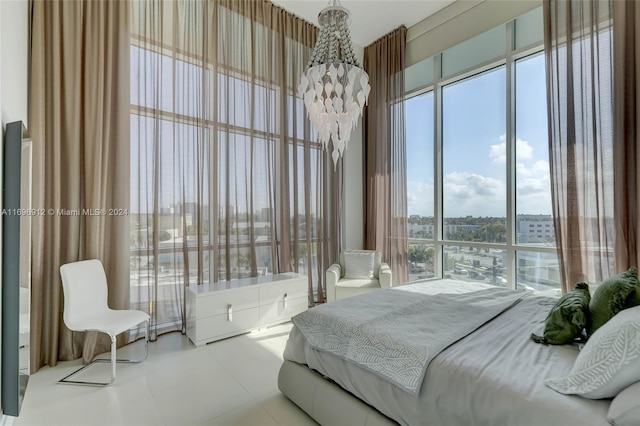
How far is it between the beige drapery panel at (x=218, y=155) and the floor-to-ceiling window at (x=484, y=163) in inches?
56.7

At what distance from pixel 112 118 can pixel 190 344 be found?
224 centimetres

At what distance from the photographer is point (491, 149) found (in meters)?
3.73

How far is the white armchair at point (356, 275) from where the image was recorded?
3844mm

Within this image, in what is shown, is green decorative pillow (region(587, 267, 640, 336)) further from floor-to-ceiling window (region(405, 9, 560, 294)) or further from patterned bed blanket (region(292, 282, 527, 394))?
floor-to-ceiling window (region(405, 9, 560, 294))

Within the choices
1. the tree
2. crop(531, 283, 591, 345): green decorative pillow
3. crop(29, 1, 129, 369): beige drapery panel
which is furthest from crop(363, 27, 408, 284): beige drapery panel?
crop(29, 1, 129, 369): beige drapery panel

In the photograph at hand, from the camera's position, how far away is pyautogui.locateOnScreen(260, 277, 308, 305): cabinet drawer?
3.40 meters

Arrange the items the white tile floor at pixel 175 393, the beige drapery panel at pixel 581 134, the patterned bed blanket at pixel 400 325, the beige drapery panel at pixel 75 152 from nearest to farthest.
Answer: the patterned bed blanket at pixel 400 325 → the white tile floor at pixel 175 393 → the beige drapery panel at pixel 75 152 → the beige drapery panel at pixel 581 134

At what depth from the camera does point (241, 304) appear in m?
3.21

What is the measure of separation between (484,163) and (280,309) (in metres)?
3.01

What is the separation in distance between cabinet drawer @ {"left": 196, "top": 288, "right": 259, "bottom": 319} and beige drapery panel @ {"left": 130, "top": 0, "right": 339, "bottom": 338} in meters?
0.41

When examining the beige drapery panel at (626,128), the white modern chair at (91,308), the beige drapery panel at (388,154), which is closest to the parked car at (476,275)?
the beige drapery panel at (388,154)

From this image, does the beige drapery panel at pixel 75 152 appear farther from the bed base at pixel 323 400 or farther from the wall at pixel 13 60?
the bed base at pixel 323 400

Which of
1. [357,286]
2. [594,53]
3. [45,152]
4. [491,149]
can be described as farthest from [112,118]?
[594,53]

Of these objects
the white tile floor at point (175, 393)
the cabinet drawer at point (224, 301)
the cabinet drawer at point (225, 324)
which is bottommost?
the white tile floor at point (175, 393)
